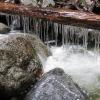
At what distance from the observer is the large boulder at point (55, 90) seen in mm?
5500

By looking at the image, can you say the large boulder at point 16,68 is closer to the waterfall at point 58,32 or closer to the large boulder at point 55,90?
Answer: the large boulder at point 55,90

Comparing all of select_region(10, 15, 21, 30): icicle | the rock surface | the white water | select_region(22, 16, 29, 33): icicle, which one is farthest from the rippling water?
select_region(10, 15, 21, 30): icicle

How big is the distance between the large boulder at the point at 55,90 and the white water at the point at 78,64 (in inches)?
37.1

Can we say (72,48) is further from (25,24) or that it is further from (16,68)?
(16,68)

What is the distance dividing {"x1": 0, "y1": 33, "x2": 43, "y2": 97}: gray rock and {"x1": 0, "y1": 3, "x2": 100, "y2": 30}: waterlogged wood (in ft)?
2.43

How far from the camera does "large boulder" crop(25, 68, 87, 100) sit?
550 centimetres

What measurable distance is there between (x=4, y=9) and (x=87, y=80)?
2574 millimetres

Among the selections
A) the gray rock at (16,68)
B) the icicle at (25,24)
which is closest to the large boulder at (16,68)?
the gray rock at (16,68)

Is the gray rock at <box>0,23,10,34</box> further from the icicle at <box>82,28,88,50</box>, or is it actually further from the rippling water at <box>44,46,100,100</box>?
the icicle at <box>82,28,88,50</box>

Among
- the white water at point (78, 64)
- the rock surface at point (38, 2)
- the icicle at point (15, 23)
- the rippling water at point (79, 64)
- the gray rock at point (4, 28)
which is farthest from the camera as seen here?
the icicle at point (15, 23)

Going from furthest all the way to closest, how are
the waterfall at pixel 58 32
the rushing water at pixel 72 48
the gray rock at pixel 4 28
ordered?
1. the gray rock at pixel 4 28
2. the waterfall at pixel 58 32
3. the rushing water at pixel 72 48

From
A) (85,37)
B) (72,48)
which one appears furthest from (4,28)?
(85,37)

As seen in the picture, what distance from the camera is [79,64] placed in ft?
26.3

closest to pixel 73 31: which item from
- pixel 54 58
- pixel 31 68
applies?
pixel 54 58
